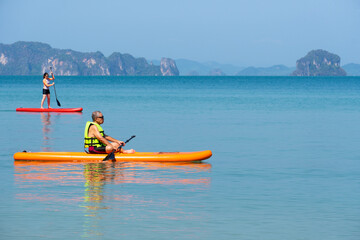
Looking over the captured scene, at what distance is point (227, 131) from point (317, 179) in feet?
36.6

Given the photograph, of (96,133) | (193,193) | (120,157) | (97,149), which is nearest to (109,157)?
(120,157)

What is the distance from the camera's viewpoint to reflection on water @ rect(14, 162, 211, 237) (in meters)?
11.0

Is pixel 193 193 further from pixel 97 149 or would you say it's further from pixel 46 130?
pixel 46 130

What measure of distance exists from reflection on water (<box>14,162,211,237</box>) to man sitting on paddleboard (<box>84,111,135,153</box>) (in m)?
0.43

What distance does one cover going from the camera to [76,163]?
50.7 ft

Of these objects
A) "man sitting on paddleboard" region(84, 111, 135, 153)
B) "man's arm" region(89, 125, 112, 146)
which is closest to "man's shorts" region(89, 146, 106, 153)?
"man sitting on paddleboard" region(84, 111, 135, 153)

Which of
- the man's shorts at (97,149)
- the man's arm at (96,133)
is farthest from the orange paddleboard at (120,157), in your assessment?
the man's arm at (96,133)

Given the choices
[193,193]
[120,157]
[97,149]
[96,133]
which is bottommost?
[193,193]

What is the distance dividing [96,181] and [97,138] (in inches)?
87.7

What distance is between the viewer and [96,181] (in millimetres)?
13203

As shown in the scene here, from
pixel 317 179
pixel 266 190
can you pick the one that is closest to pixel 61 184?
pixel 266 190

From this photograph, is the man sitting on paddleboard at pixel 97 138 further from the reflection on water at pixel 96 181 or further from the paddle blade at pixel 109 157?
the reflection on water at pixel 96 181

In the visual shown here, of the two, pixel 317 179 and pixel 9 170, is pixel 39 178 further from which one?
pixel 317 179

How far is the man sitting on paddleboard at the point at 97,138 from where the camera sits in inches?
595
